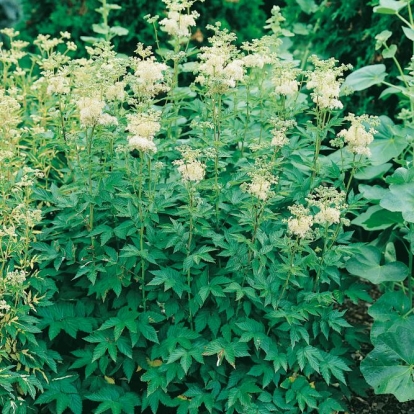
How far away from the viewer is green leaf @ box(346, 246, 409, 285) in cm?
330

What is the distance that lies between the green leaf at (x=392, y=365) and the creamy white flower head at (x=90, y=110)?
5.02 ft

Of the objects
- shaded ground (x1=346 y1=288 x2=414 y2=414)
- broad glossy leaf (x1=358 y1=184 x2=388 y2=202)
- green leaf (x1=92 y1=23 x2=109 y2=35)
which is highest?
green leaf (x1=92 y1=23 x2=109 y2=35)

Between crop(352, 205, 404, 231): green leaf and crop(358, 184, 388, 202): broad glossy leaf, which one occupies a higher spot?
crop(358, 184, 388, 202): broad glossy leaf

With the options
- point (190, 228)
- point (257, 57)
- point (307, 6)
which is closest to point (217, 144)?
point (190, 228)

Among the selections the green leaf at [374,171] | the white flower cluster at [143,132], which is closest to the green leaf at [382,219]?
the green leaf at [374,171]

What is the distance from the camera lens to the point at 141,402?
9.93 ft

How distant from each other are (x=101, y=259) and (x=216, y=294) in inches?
19.8

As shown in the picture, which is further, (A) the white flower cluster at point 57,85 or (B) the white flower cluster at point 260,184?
(A) the white flower cluster at point 57,85

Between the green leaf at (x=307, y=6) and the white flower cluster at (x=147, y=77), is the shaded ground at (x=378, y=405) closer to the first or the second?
the white flower cluster at (x=147, y=77)

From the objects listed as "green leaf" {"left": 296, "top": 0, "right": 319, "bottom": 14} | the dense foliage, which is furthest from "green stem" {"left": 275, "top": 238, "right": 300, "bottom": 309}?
"green leaf" {"left": 296, "top": 0, "right": 319, "bottom": 14}

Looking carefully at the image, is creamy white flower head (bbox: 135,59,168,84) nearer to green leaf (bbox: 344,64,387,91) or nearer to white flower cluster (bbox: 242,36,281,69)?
white flower cluster (bbox: 242,36,281,69)

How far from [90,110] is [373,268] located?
1.53 meters

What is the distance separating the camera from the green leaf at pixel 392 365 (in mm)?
3006

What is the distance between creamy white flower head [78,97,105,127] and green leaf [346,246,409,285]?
4.47ft
